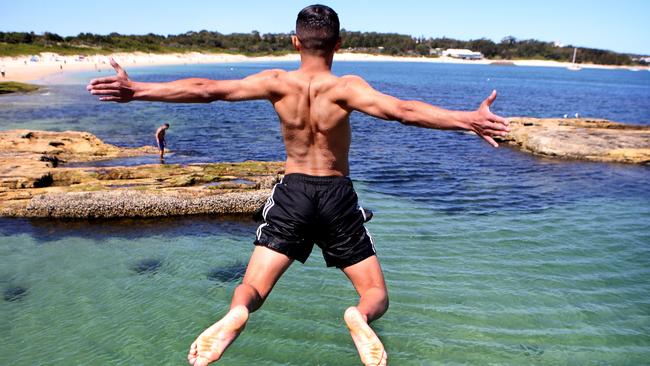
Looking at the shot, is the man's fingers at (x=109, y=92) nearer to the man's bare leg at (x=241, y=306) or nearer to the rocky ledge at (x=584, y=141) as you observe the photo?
the man's bare leg at (x=241, y=306)

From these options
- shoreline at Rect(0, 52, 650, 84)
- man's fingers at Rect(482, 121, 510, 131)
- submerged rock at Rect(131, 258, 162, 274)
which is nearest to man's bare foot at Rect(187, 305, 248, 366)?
man's fingers at Rect(482, 121, 510, 131)

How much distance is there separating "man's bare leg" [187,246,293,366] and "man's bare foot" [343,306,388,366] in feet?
2.75

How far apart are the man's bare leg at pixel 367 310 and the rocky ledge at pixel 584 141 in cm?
2029

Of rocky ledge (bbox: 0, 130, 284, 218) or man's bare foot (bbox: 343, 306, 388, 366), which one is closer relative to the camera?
man's bare foot (bbox: 343, 306, 388, 366)

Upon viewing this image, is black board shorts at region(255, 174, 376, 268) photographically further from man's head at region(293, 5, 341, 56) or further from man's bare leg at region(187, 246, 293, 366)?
man's head at region(293, 5, 341, 56)

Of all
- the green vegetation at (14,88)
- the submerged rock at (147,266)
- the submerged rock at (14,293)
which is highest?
the green vegetation at (14,88)

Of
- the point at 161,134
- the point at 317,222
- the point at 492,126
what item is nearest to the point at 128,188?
the point at 161,134

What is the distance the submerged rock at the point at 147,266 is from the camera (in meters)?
9.62

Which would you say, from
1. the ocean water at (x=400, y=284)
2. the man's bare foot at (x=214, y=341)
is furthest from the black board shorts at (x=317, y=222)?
the ocean water at (x=400, y=284)

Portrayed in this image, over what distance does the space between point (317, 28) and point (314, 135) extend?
96 cm

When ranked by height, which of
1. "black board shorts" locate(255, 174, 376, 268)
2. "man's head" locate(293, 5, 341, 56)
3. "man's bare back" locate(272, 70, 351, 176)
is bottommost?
"black board shorts" locate(255, 174, 376, 268)

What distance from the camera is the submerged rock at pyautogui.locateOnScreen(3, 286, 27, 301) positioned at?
842 centimetres

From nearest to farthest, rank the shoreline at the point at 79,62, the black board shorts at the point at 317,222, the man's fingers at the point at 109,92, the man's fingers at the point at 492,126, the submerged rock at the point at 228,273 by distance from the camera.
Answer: the man's fingers at the point at 492,126
the man's fingers at the point at 109,92
the black board shorts at the point at 317,222
the submerged rock at the point at 228,273
the shoreline at the point at 79,62

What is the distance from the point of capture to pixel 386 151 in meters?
23.9
